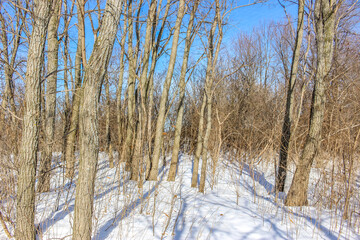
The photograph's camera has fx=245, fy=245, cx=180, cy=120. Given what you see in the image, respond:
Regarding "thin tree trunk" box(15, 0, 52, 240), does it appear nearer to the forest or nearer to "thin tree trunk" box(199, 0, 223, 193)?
the forest

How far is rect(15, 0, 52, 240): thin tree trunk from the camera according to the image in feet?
10.2

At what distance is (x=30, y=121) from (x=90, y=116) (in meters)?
0.92

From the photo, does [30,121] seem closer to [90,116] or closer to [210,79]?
[90,116]

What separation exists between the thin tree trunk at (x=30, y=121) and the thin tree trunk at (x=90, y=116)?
750 mm

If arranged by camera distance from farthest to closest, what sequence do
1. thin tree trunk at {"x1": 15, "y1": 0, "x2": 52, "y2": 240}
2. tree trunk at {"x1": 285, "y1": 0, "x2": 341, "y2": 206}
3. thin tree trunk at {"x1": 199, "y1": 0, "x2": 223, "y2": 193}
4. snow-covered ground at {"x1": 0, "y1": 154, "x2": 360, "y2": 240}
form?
thin tree trunk at {"x1": 199, "y1": 0, "x2": 223, "y2": 193}, tree trunk at {"x1": 285, "y1": 0, "x2": 341, "y2": 206}, snow-covered ground at {"x1": 0, "y1": 154, "x2": 360, "y2": 240}, thin tree trunk at {"x1": 15, "y1": 0, "x2": 52, "y2": 240}

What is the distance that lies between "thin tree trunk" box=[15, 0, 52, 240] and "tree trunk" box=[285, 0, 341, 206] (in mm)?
4774

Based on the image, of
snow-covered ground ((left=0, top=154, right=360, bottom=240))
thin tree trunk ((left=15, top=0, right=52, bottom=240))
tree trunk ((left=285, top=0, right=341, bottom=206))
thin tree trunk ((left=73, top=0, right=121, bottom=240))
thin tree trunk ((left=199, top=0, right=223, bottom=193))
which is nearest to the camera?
thin tree trunk ((left=73, top=0, right=121, bottom=240))

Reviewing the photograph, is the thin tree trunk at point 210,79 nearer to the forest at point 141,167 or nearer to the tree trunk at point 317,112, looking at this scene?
the forest at point 141,167

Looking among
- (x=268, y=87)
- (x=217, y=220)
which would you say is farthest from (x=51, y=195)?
(x=268, y=87)

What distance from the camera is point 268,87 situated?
547 inches

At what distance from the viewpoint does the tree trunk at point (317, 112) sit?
507 centimetres

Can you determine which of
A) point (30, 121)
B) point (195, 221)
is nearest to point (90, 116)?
point (30, 121)

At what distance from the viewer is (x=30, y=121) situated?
3.13 metres

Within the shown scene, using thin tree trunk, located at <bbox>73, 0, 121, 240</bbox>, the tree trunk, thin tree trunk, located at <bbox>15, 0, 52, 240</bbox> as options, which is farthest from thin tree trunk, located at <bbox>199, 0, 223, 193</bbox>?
thin tree trunk, located at <bbox>15, 0, 52, 240</bbox>
